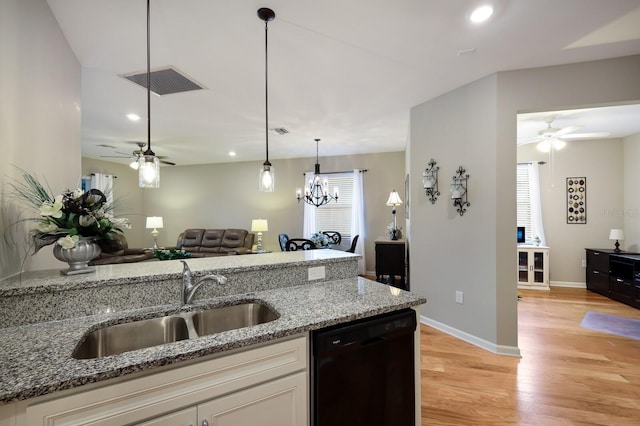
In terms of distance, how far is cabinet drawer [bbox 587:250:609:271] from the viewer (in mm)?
4297

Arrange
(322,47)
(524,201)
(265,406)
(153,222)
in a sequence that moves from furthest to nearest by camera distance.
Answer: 1. (153,222)
2. (524,201)
3. (322,47)
4. (265,406)

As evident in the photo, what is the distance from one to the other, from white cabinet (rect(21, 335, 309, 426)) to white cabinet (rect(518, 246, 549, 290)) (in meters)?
5.24

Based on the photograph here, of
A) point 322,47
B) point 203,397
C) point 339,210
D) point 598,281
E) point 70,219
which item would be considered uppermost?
point 322,47

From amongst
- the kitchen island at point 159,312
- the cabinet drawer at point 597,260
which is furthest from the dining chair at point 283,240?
the cabinet drawer at point 597,260

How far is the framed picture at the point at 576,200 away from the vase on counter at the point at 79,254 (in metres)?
6.61

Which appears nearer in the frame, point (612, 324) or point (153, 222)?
point (612, 324)

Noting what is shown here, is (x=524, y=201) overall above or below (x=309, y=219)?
above

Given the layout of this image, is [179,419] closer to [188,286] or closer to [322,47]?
[188,286]

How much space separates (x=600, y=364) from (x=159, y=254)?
523 centimetres

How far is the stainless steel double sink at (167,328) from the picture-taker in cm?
120

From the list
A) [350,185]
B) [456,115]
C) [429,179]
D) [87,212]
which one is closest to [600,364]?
[429,179]

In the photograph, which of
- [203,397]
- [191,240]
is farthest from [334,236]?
[203,397]

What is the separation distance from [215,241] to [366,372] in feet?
19.3

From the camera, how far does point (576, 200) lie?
15.8ft
